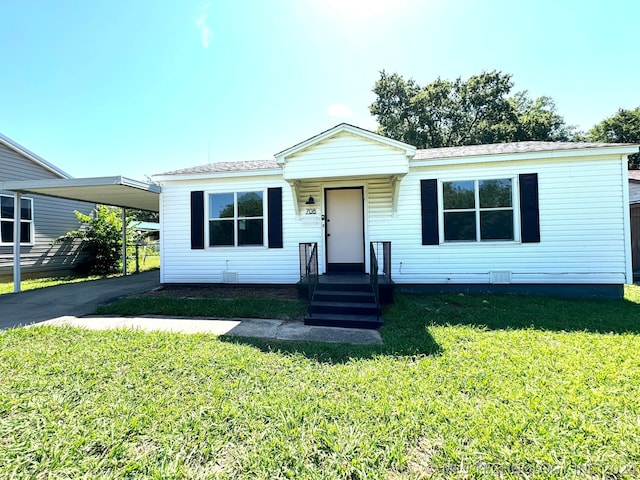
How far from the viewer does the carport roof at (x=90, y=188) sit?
6859 mm

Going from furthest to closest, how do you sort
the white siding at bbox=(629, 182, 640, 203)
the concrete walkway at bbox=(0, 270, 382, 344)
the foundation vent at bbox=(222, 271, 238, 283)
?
1. the white siding at bbox=(629, 182, 640, 203)
2. the foundation vent at bbox=(222, 271, 238, 283)
3. the concrete walkway at bbox=(0, 270, 382, 344)

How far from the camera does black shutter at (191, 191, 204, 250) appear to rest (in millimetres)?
7680

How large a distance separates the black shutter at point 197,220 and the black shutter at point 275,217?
1938mm

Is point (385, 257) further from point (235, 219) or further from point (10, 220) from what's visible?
point (10, 220)

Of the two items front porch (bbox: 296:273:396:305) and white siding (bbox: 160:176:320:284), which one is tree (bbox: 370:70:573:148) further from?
front porch (bbox: 296:273:396:305)

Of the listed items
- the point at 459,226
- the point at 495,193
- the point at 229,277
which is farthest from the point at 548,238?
the point at 229,277

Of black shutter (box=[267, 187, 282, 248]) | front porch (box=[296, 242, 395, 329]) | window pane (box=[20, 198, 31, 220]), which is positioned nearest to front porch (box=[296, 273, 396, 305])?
front porch (box=[296, 242, 395, 329])

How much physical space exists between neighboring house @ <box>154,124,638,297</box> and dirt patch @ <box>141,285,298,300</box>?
0.23 meters

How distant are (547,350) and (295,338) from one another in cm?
332

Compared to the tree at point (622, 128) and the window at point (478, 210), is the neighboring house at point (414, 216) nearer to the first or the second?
the window at point (478, 210)

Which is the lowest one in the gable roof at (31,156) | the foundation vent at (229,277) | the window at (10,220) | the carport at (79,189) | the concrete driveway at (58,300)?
the concrete driveway at (58,300)

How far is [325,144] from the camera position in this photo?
621 centimetres

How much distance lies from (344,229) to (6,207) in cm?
1190

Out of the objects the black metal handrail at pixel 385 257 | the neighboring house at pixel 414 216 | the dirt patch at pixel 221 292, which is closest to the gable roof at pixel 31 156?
the neighboring house at pixel 414 216
